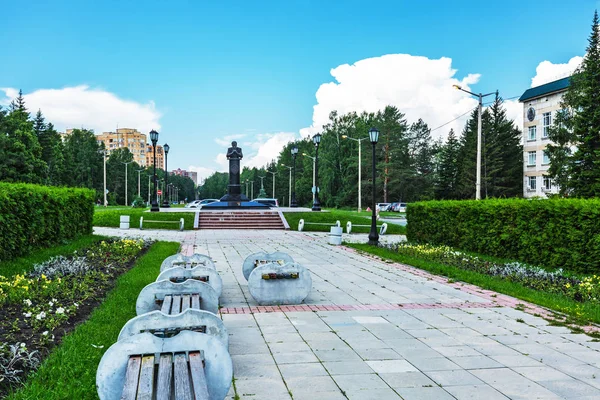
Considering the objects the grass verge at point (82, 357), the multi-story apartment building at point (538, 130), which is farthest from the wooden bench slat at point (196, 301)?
the multi-story apartment building at point (538, 130)

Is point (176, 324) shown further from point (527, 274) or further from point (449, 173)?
point (449, 173)

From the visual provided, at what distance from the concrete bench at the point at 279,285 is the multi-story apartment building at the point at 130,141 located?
609 ft

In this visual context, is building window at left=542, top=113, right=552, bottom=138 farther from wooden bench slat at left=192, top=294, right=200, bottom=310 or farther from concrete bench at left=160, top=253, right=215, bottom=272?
wooden bench slat at left=192, top=294, right=200, bottom=310

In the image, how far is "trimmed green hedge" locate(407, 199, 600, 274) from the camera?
1082 centimetres

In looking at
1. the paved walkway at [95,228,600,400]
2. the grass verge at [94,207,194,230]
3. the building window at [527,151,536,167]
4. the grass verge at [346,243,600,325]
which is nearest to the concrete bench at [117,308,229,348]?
the paved walkway at [95,228,600,400]

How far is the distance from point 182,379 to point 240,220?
83.2 feet

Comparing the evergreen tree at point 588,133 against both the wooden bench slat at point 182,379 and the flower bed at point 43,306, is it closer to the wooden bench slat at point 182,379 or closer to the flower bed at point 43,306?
the flower bed at point 43,306

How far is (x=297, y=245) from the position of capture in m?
18.0

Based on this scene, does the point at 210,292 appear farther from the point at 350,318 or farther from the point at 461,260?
the point at 461,260

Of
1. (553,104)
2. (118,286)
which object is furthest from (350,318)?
(553,104)

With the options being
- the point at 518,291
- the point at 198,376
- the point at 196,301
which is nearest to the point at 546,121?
the point at 518,291

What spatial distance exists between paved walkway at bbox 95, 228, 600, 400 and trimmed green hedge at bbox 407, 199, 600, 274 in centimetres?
379

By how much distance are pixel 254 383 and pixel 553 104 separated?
50.0 metres

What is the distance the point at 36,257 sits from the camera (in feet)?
37.1
